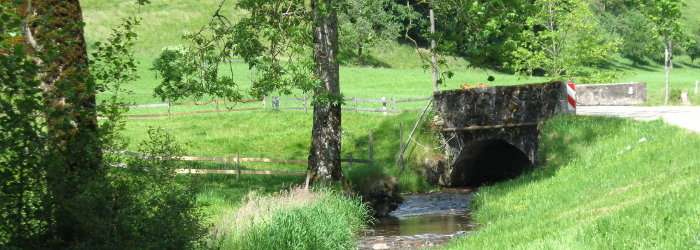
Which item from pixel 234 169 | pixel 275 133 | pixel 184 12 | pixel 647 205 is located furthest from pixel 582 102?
pixel 184 12

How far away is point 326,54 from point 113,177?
722 centimetres

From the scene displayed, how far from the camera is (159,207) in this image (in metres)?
7.67

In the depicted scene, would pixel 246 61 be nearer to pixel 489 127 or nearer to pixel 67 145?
pixel 67 145

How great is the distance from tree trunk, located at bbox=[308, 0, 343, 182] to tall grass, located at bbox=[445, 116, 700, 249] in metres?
3.44

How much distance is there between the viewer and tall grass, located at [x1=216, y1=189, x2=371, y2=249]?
9.95 metres

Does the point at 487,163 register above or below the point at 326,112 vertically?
below

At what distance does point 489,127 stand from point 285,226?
9.13 meters

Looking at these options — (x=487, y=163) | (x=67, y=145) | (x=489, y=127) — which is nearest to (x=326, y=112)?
(x=489, y=127)

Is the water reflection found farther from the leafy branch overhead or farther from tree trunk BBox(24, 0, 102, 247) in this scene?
tree trunk BBox(24, 0, 102, 247)

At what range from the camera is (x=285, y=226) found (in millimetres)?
10312

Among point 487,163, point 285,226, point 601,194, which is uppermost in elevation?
point 601,194

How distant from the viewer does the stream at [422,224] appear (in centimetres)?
1234

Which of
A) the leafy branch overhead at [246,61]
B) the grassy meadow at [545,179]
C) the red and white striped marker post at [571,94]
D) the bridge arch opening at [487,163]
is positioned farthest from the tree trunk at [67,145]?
the bridge arch opening at [487,163]

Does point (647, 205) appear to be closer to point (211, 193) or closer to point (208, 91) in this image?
point (208, 91)
